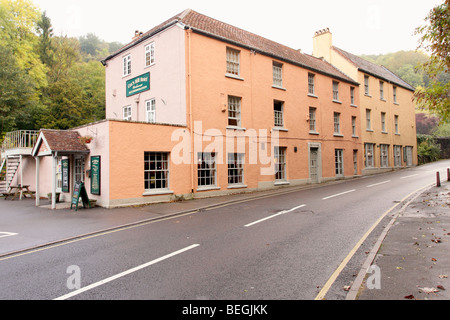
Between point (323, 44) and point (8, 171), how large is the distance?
30581 mm

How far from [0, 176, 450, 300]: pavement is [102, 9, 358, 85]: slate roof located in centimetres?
969

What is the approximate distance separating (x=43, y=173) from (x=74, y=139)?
→ 283 inches

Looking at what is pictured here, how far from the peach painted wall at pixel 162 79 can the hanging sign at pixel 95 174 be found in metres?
4.69

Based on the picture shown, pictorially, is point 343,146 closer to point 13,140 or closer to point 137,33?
point 137,33

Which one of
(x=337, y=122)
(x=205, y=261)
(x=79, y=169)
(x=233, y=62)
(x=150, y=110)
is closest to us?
(x=205, y=261)

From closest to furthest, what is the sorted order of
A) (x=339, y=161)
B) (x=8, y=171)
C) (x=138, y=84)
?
(x=138, y=84)
(x=8, y=171)
(x=339, y=161)

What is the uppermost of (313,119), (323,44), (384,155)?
(323,44)

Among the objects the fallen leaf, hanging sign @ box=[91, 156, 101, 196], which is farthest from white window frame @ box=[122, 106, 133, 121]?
the fallen leaf

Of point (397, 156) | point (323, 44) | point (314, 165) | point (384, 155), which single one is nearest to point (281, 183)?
point (314, 165)

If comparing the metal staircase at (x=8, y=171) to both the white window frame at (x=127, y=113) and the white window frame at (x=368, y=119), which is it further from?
the white window frame at (x=368, y=119)

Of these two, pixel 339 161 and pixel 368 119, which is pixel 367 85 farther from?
pixel 339 161

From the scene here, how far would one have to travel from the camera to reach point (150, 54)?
60.0 ft

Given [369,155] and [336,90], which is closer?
[336,90]

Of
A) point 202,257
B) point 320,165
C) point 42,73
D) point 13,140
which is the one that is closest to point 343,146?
point 320,165
